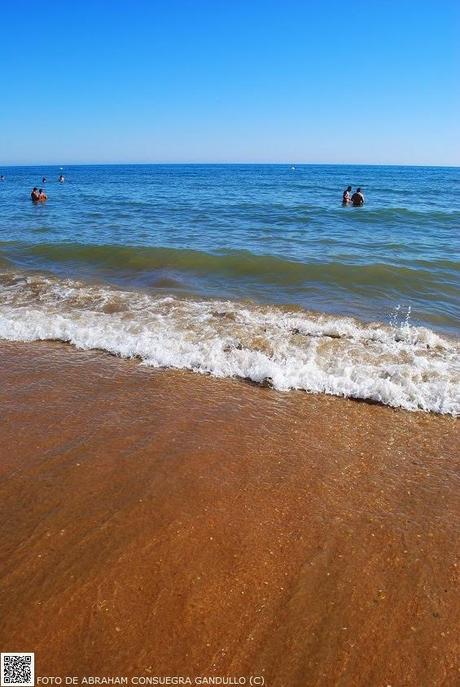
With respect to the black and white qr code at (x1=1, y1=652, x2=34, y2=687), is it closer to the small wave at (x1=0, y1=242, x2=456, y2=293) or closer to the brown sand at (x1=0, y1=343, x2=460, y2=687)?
the brown sand at (x1=0, y1=343, x2=460, y2=687)

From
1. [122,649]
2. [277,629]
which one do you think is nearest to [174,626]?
[122,649]

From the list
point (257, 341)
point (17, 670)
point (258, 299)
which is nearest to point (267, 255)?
point (258, 299)

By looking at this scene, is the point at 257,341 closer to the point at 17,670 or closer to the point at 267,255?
the point at 17,670

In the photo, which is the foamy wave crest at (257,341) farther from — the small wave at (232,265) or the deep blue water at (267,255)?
the small wave at (232,265)

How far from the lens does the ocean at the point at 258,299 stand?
5711 mm

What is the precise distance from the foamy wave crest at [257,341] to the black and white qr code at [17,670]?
3601 mm

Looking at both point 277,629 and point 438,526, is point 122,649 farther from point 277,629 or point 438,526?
point 438,526

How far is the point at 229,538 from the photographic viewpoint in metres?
3.09

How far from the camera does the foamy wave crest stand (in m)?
5.32

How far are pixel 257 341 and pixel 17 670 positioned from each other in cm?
487

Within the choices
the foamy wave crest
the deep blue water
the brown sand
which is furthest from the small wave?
the brown sand

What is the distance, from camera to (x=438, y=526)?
129 inches

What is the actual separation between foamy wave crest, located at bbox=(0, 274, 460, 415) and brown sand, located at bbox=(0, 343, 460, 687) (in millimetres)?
456

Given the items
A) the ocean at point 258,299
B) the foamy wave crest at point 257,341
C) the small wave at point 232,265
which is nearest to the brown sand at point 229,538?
the foamy wave crest at point 257,341
